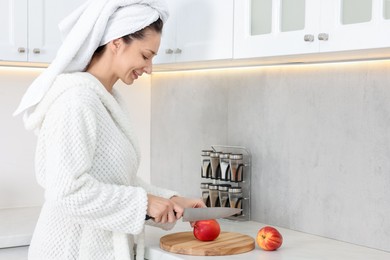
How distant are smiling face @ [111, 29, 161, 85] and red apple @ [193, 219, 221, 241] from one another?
557 mm

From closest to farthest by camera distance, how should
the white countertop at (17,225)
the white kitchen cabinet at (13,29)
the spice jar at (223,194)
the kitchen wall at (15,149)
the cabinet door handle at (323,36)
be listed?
the cabinet door handle at (323,36) → the white countertop at (17,225) → the white kitchen cabinet at (13,29) → the spice jar at (223,194) → the kitchen wall at (15,149)

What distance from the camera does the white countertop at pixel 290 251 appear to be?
2100 millimetres

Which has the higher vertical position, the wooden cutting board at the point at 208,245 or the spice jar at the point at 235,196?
the spice jar at the point at 235,196

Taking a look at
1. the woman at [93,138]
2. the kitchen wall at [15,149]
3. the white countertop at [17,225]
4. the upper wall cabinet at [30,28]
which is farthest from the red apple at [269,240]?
the kitchen wall at [15,149]

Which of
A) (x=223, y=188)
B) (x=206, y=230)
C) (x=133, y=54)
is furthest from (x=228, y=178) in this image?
(x=133, y=54)

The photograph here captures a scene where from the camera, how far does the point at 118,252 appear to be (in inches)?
78.1

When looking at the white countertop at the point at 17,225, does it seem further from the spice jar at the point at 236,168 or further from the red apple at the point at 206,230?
the spice jar at the point at 236,168

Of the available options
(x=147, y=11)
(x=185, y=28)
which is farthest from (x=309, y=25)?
(x=185, y=28)

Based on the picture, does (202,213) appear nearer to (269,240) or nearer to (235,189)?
(269,240)

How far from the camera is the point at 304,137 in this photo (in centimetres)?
250

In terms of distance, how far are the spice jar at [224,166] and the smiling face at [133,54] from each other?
2.50 ft

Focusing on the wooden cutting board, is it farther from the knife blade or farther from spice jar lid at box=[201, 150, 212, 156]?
spice jar lid at box=[201, 150, 212, 156]

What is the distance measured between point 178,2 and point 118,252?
109 centimetres

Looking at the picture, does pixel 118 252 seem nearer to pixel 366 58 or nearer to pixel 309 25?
pixel 309 25
